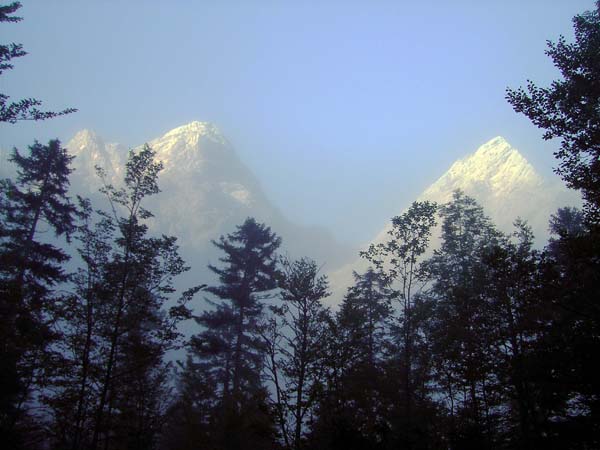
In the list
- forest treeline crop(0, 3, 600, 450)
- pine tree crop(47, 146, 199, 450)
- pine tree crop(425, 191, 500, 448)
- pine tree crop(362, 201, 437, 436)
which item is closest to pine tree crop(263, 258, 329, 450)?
forest treeline crop(0, 3, 600, 450)

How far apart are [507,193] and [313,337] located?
16250 cm

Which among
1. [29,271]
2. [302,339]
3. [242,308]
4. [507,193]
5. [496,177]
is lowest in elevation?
[302,339]

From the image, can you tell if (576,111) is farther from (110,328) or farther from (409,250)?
(110,328)

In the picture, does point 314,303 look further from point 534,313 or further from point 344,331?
point 534,313

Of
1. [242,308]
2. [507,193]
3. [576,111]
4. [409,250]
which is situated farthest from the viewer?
[507,193]

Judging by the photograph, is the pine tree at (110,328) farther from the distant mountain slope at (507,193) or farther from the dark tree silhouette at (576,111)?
the distant mountain slope at (507,193)

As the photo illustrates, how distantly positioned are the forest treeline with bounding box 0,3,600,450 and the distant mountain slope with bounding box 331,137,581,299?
96.9 metres

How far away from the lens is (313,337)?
1519cm

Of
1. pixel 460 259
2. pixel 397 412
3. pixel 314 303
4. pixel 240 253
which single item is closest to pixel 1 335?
pixel 314 303

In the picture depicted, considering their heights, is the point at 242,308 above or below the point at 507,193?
below

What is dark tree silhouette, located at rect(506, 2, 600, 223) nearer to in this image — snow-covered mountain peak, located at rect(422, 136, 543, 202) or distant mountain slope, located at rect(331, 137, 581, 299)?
distant mountain slope, located at rect(331, 137, 581, 299)

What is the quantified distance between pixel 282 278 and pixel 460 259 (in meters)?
13.9

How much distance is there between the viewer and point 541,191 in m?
141

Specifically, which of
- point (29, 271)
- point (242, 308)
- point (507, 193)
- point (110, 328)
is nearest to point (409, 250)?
point (242, 308)
